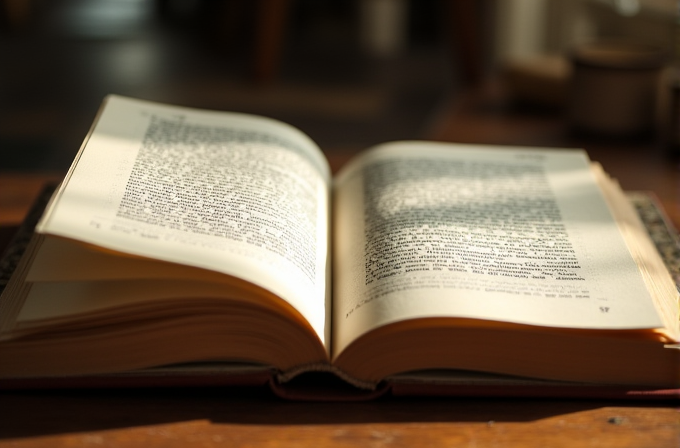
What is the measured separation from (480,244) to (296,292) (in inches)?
5.1

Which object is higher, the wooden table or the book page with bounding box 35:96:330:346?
the book page with bounding box 35:96:330:346

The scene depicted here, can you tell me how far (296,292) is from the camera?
440 millimetres

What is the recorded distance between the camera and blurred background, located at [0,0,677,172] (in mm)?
1620

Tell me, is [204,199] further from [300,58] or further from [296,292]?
[300,58]

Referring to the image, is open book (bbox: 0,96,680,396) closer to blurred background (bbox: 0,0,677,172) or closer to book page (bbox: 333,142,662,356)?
book page (bbox: 333,142,662,356)

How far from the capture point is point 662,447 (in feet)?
1.32

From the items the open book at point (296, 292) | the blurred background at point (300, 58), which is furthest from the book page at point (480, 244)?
the blurred background at point (300, 58)

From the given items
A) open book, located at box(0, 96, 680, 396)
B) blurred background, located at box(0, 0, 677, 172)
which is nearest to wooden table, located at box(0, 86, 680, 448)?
open book, located at box(0, 96, 680, 396)

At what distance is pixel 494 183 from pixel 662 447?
0.26 metres

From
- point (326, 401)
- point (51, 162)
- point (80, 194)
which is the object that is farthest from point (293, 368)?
point (51, 162)

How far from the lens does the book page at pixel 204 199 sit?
16.5 inches

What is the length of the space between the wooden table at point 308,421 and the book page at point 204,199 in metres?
0.06

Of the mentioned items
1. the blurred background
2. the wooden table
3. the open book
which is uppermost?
the blurred background

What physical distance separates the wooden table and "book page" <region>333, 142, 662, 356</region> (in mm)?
47
